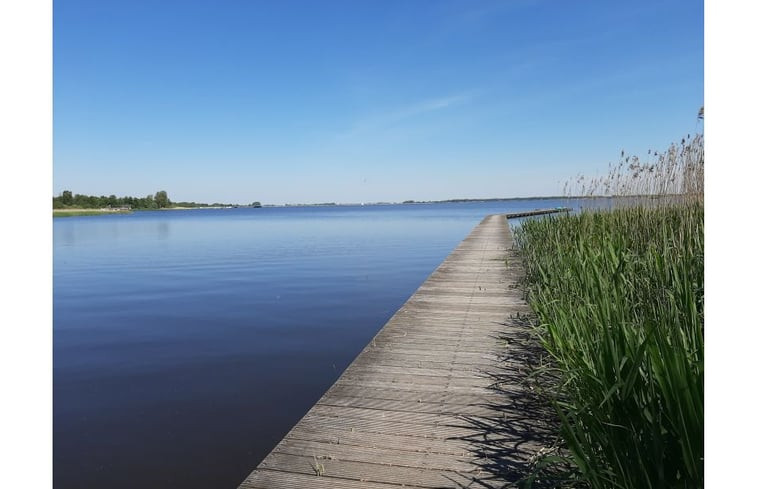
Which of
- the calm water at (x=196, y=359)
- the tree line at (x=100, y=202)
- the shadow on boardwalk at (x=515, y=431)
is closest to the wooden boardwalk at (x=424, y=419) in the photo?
the shadow on boardwalk at (x=515, y=431)

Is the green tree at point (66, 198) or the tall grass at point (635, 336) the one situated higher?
the green tree at point (66, 198)

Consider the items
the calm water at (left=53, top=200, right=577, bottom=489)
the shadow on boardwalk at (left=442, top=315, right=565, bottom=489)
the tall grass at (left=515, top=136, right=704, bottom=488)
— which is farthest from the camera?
the calm water at (left=53, top=200, right=577, bottom=489)

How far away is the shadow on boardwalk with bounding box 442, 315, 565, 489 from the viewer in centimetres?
205

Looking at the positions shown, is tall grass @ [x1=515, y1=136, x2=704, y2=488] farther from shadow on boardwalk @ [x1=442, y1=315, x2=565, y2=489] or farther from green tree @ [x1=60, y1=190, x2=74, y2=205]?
green tree @ [x1=60, y1=190, x2=74, y2=205]

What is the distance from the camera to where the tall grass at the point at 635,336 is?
1.47 metres

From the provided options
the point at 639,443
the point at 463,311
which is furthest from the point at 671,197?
the point at 639,443

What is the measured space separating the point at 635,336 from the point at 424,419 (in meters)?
1.24

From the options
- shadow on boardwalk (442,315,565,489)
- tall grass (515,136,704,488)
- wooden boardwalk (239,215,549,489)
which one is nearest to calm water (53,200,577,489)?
wooden boardwalk (239,215,549,489)

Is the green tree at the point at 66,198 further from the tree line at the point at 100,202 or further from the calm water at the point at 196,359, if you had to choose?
the calm water at the point at 196,359

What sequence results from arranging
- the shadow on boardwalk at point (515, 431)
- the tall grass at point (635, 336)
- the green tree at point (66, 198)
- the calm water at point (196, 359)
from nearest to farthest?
the tall grass at point (635, 336), the shadow on boardwalk at point (515, 431), the calm water at point (196, 359), the green tree at point (66, 198)

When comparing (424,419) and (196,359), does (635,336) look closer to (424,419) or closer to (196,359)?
(424,419)

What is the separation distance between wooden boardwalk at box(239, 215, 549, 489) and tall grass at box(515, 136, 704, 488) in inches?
12.7

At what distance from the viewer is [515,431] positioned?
97.7 inches
